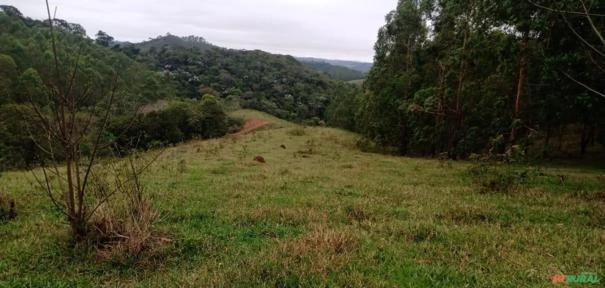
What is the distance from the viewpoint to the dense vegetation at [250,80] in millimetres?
84375

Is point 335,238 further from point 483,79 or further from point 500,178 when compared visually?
point 483,79

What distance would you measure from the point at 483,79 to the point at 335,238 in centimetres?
1946

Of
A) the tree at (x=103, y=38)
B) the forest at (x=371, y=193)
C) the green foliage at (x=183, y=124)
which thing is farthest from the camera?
the tree at (x=103, y=38)

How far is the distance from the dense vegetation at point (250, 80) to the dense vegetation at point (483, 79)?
158 ft

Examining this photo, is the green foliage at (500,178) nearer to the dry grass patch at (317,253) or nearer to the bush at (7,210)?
the dry grass patch at (317,253)

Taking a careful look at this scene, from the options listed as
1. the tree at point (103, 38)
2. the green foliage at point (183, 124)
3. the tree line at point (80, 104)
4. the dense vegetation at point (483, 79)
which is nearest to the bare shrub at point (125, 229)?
the tree line at point (80, 104)

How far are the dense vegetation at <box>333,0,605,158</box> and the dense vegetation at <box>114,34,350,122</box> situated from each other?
4822 cm

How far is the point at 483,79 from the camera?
2192 cm

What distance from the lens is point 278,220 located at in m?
7.46

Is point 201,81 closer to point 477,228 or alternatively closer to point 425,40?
point 425,40

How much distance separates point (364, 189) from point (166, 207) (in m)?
5.41

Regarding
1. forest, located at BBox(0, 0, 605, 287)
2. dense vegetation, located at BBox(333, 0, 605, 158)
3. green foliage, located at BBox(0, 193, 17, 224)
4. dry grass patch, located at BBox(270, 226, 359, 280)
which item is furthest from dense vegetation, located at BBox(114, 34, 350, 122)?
dry grass patch, located at BBox(270, 226, 359, 280)

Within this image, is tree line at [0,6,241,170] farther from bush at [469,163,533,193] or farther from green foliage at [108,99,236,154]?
bush at [469,163,533,193]

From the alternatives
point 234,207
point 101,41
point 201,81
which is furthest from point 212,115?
point 101,41
